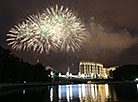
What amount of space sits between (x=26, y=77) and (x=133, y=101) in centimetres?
6767

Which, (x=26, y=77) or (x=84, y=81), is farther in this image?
(x=84, y=81)

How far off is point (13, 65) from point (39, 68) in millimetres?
49032

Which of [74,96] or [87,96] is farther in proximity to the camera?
[74,96]

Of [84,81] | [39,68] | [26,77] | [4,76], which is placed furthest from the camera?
[84,81]

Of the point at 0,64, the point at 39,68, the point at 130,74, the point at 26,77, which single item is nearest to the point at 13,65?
the point at 0,64

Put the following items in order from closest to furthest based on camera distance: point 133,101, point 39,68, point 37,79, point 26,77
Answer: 1. point 133,101
2. point 26,77
3. point 37,79
4. point 39,68

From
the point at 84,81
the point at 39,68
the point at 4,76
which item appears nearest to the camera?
the point at 4,76

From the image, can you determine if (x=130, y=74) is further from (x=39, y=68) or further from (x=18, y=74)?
(x=18, y=74)

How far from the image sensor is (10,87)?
186 feet

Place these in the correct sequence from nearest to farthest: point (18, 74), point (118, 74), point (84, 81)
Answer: point (18, 74) → point (118, 74) → point (84, 81)

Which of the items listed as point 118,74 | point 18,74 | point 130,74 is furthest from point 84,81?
point 18,74

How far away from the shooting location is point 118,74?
174625 mm

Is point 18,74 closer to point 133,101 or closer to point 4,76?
point 4,76

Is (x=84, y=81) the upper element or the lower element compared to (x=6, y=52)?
lower
